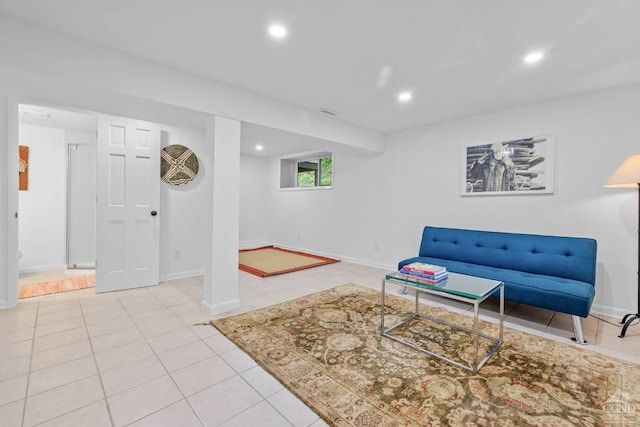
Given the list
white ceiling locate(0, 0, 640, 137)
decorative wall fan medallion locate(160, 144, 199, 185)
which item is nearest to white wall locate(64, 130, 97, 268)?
decorative wall fan medallion locate(160, 144, 199, 185)

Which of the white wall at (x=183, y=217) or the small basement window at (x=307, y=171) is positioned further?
the small basement window at (x=307, y=171)

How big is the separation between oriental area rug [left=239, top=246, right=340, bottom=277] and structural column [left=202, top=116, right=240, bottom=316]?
1357 mm

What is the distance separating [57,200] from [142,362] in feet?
12.5

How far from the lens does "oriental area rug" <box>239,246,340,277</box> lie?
4535mm

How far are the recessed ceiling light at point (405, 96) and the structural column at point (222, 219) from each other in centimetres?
180

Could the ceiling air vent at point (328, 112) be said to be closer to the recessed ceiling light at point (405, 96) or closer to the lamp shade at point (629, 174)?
the recessed ceiling light at point (405, 96)

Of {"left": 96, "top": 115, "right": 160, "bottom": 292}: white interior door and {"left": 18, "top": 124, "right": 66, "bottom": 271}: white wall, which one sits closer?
{"left": 96, "top": 115, "right": 160, "bottom": 292}: white interior door

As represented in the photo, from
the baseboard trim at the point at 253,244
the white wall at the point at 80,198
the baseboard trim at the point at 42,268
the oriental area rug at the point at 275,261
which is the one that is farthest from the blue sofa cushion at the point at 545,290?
the baseboard trim at the point at 42,268

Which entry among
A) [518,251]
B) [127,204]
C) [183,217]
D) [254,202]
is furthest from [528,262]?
[254,202]

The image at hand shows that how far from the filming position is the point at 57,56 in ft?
6.79

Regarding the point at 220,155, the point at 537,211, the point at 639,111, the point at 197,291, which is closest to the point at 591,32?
the point at 639,111

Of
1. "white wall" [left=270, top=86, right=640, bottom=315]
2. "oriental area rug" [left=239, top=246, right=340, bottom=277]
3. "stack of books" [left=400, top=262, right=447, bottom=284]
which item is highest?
"white wall" [left=270, top=86, right=640, bottom=315]

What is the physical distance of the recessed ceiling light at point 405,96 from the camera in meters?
3.11

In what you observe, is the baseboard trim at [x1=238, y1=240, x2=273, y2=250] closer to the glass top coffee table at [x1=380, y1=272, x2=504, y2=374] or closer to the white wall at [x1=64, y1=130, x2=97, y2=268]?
the white wall at [x1=64, y1=130, x2=97, y2=268]
